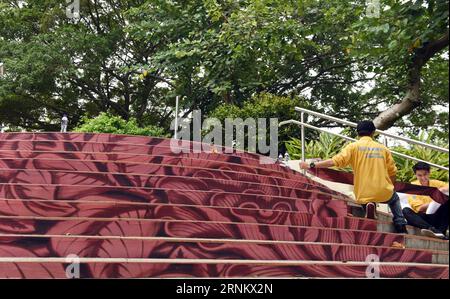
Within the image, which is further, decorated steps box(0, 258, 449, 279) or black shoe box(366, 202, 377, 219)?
black shoe box(366, 202, 377, 219)

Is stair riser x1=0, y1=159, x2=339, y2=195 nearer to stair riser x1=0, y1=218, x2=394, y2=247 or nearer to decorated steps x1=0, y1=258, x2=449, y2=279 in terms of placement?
stair riser x1=0, y1=218, x2=394, y2=247

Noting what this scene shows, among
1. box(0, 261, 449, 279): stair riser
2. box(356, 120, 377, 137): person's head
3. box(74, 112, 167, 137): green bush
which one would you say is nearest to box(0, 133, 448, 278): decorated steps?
box(0, 261, 449, 279): stair riser

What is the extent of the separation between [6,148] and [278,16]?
243 inches

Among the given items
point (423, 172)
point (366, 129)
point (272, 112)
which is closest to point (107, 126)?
point (272, 112)

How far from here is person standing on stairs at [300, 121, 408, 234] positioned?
4020 mm

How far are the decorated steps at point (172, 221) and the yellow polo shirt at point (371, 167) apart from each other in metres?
0.50

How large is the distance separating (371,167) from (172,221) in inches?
74.4

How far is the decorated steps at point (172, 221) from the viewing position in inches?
135

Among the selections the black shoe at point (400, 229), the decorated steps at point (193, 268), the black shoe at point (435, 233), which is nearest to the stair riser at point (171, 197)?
the black shoe at point (400, 229)

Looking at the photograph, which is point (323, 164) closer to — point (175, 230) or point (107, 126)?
point (175, 230)

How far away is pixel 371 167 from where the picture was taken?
4012mm

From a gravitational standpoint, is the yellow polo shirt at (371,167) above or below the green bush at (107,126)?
below

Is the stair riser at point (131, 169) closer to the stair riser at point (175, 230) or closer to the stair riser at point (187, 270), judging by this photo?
the stair riser at point (175, 230)
